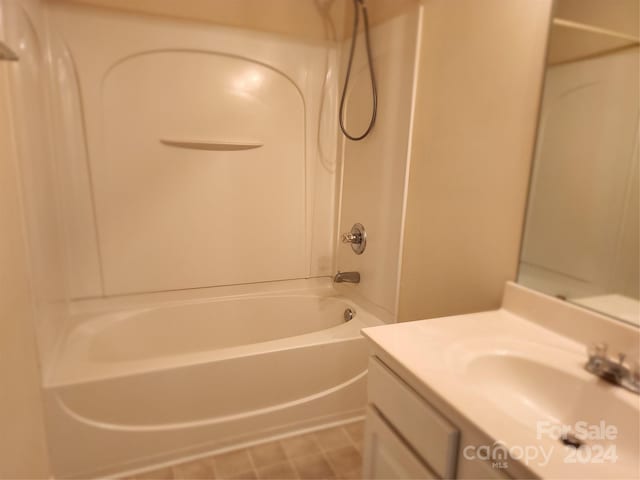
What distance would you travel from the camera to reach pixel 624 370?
0.87 metres

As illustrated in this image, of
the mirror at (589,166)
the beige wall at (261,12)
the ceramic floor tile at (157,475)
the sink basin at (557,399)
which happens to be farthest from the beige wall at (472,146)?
the ceramic floor tile at (157,475)

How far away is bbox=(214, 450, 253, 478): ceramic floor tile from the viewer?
163cm

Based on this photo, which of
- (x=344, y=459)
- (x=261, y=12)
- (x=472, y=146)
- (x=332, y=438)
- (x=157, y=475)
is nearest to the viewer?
(x=472, y=146)

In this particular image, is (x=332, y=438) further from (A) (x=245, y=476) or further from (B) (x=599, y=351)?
(B) (x=599, y=351)

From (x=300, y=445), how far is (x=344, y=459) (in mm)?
213

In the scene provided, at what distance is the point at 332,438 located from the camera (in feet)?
6.04

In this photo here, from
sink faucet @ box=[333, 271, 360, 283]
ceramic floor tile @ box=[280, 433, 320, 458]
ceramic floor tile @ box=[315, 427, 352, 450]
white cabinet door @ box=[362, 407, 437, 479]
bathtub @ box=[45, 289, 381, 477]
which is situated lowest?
ceramic floor tile @ box=[280, 433, 320, 458]

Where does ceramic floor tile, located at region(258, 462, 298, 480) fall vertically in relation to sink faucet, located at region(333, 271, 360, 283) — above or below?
below

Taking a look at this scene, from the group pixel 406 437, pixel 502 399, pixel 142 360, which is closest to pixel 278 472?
pixel 142 360

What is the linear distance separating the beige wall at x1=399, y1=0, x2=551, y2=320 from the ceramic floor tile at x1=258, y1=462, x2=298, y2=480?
2.89ft

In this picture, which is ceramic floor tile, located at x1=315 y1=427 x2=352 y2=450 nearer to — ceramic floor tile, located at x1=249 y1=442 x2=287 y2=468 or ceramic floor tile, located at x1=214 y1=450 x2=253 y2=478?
ceramic floor tile, located at x1=249 y1=442 x2=287 y2=468

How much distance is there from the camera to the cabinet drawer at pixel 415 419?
0.81 meters

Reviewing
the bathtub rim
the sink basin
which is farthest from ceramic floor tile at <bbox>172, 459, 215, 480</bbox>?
the sink basin

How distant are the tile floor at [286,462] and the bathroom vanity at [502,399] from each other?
59 centimetres
